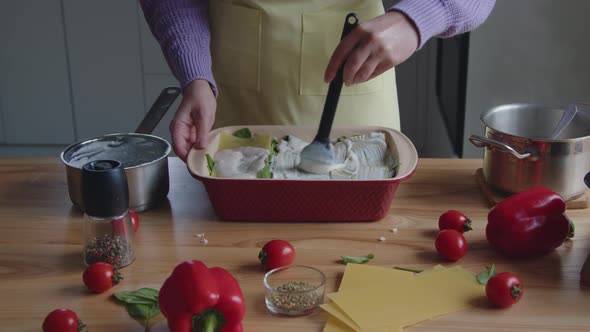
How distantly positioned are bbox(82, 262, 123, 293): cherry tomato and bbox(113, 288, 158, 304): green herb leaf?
2 centimetres

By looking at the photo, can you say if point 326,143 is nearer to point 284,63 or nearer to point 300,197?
point 300,197

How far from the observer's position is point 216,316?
1.02m

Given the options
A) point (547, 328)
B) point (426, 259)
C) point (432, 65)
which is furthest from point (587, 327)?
point (432, 65)

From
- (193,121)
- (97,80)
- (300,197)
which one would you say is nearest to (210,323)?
(300,197)

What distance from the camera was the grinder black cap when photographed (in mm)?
1168

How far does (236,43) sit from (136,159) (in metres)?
0.48

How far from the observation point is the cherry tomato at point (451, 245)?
1.25m

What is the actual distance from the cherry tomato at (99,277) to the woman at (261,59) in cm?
39

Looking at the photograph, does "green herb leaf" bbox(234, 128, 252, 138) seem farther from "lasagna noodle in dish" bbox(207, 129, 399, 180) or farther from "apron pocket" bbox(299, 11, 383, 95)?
"apron pocket" bbox(299, 11, 383, 95)

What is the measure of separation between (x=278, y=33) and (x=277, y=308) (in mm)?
859

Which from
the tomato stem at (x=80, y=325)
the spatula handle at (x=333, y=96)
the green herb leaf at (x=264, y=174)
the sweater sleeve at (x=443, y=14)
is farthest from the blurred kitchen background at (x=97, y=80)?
the tomato stem at (x=80, y=325)

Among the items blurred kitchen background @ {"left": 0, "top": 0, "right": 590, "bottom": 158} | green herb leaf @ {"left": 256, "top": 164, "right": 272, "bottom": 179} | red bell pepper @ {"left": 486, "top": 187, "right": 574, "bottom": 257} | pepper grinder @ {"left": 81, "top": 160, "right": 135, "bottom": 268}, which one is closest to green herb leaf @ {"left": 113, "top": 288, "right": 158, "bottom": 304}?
pepper grinder @ {"left": 81, "top": 160, "right": 135, "bottom": 268}

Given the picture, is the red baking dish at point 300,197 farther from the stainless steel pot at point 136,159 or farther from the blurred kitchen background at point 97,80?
the blurred kitchen background at point 97,80

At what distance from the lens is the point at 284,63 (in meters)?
1.80
